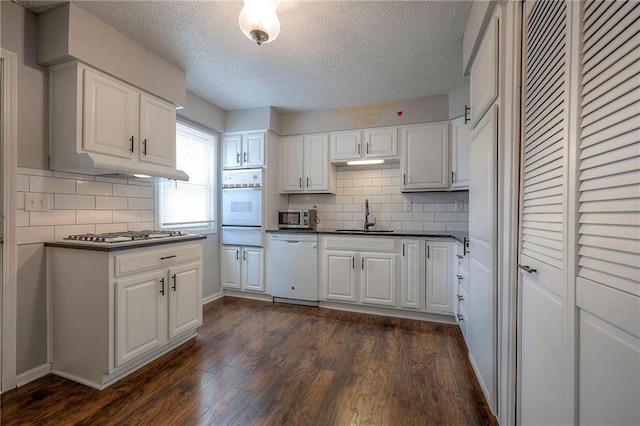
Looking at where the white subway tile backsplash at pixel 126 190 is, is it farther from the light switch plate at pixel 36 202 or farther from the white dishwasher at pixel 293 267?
the white dishwasher at pixel 293 267

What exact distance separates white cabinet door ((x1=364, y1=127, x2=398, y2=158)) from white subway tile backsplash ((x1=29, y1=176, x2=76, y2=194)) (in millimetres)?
2895

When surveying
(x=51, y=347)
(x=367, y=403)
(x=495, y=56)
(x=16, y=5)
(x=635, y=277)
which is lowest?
(x=367, y=403)

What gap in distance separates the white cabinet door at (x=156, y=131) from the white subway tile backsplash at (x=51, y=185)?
1.69ft

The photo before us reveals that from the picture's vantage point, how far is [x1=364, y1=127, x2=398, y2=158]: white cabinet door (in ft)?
11.4

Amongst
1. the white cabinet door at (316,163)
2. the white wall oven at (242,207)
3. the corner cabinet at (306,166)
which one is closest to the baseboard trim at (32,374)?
the white wall oven at (242,207)

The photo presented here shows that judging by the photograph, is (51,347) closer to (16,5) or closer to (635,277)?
(16,5)

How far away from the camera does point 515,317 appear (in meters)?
1.34

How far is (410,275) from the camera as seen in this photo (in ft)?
10.2

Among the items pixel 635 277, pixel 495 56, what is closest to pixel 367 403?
pixel 635 277

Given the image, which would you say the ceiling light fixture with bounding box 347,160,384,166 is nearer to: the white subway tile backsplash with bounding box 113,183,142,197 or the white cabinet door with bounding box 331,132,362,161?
the white cabinet door with bounding box 331,132,362,161

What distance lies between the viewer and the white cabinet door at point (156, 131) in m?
2.43

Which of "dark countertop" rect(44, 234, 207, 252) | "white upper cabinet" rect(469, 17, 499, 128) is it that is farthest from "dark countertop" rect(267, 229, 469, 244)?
"dark countertop" rect(44, 234, 207, 252)

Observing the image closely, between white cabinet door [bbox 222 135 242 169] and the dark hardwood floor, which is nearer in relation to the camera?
the dark hardwood floor

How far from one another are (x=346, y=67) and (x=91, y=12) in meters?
1.98
